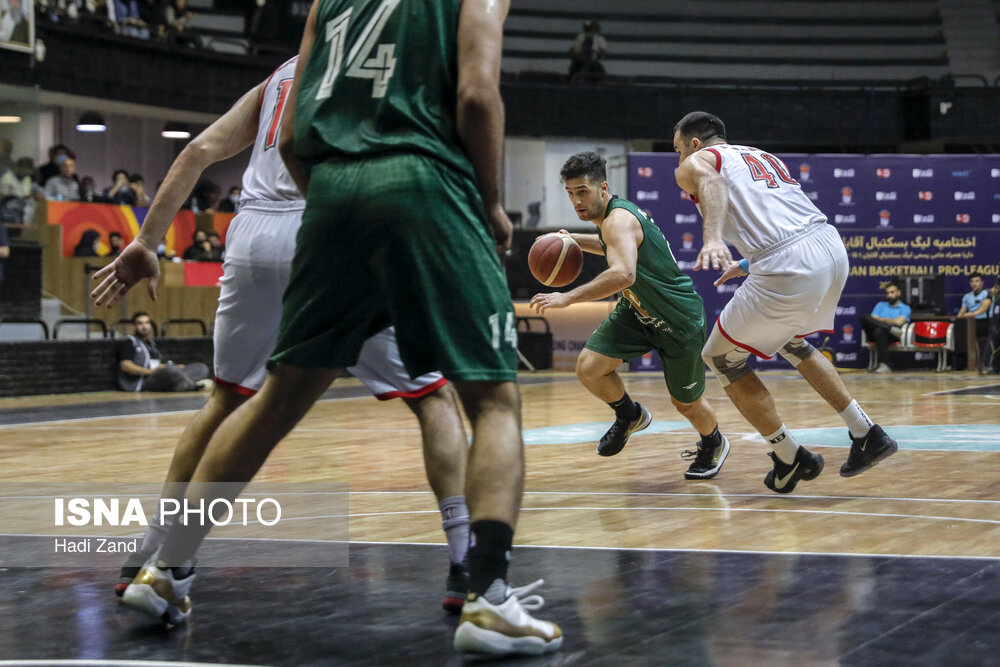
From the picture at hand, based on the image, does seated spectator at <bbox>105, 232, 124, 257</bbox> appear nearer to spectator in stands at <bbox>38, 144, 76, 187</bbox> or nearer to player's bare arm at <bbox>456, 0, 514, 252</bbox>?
spectator in stands at <bbox>38, 144, 76, 187</bbox>

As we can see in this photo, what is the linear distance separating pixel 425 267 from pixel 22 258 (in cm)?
1258

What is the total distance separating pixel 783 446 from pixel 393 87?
2.97m

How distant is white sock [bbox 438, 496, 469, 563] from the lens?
2.97 m

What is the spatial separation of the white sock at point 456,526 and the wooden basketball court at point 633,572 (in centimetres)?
15

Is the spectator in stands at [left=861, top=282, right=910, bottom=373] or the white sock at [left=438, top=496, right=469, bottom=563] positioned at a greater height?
the white sock at [left=438, top=496, right=469, bottom=563]

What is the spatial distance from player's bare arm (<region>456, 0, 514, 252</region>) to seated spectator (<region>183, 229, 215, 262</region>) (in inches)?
534

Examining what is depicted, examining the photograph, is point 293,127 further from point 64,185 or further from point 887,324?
point 887,324

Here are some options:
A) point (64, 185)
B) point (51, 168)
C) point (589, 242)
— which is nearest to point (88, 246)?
point (64, 185)

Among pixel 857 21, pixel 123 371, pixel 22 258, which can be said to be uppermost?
pixel 857 21

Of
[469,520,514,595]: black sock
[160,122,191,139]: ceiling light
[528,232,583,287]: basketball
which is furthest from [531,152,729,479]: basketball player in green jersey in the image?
[160,122,191,139]: ceiling light

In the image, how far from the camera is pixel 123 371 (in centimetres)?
1271

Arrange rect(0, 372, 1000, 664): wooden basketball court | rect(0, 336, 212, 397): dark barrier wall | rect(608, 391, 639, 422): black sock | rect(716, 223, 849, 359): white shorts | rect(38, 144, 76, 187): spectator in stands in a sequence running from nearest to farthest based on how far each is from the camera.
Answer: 1. rect(0, 372, 1000, 664): wooden basketball court
2. rect(716, 223, 849, 359): white shorts
3. rect(608, 391, 639, 422): black sock
4. rect(0, 336, 212, 397): dark barrier wall
5. rect(38, 144, 76, 187): spectator in stands

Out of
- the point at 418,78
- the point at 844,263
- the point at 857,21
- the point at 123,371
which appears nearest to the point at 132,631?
the point at 418,78

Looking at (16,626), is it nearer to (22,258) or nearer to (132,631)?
(132,631)
